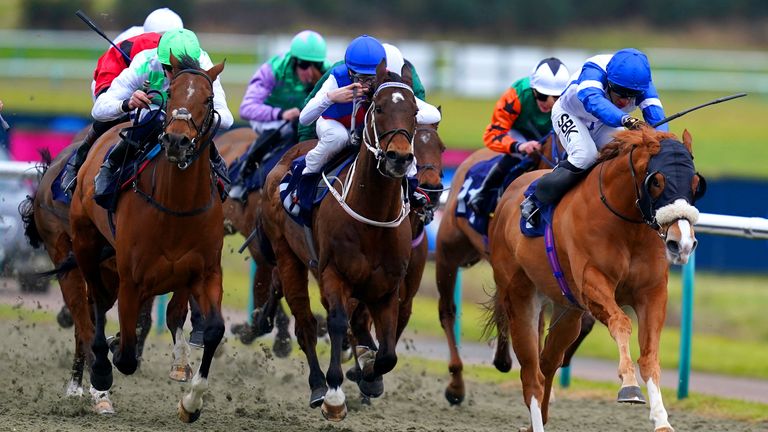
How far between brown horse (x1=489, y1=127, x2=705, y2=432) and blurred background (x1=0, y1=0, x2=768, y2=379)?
11.8 feet

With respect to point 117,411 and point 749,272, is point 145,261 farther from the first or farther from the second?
point 749,272

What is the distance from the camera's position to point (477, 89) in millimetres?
35906

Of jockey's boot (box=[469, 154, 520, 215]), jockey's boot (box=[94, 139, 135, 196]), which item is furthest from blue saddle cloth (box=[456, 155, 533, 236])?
jockey's boot (box=[94, 139, 135, 196])

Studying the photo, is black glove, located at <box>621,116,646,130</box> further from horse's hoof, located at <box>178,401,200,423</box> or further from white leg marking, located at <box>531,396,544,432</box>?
horse's hoof, located at <box>178,401,200,423</box>

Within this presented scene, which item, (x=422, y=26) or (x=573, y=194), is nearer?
(x=573, y=194)

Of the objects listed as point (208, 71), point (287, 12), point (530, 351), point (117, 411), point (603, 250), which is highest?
point (287, 12)

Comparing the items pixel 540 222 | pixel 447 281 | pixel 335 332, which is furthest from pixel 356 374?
pixel 447 281

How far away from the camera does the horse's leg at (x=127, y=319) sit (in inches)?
276

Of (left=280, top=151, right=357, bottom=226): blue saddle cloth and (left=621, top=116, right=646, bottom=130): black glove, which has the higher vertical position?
(left=621, top=116, right=646, bottom=130): black glove

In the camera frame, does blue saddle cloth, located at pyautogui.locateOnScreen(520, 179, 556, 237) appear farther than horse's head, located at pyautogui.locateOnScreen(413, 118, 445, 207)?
No

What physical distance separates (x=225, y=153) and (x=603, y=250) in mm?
4887

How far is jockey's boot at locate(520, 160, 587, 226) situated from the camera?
697cm

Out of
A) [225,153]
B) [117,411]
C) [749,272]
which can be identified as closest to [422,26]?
[749,272]

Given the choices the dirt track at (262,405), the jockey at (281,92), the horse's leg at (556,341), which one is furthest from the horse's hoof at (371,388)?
the jockey at (281,92)
